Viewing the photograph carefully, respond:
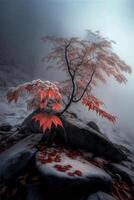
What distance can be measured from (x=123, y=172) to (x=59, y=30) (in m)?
13.5

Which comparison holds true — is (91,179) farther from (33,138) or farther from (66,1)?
(66,1)

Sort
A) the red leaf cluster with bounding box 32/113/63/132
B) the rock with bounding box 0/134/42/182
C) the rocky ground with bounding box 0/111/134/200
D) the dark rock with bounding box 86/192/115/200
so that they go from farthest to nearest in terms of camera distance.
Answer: the rock with bounding box 0/134/42/182, the red leaf cluster with bounding box 32/113/63/132, the rocky ground with bounding box 0/111/134/200, the dark rock with bounding box 86/192/115/200

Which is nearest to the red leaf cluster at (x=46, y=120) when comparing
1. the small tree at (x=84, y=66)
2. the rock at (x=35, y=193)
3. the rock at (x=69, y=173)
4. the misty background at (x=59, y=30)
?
the small tree at (x=84, y=66)

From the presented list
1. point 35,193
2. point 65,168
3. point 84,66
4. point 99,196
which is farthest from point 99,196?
point 84,66

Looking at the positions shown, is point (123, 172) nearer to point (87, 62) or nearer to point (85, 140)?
point (85, 140)

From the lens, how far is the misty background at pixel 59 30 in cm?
1384

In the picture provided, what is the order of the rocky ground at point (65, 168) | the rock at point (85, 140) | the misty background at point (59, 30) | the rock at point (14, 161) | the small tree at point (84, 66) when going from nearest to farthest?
the rocky ground at point (65, 168)
the rock at point (14, 161)
the small tree at point (84, 66)
the rock at point (85, 140)
the misty background at point (59, 30)

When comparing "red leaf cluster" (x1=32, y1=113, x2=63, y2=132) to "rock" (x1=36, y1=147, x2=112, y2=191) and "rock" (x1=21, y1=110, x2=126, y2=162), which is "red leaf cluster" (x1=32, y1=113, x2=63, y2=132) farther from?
"rock" (x1=21, y1=110, x2=126, y2=162)

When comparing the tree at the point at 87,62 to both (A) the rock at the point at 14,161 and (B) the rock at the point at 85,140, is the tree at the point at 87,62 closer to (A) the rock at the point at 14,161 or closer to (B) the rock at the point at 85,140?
(B) the rock at the point at 85,140

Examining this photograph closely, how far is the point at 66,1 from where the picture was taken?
16.3 m

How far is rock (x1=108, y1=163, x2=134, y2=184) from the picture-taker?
167 inches

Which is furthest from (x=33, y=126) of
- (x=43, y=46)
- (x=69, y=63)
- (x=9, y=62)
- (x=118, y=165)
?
(x=43, y=46)

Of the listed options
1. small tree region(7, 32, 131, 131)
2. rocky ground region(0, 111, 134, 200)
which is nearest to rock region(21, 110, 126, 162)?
rocky ground region(0, 111, 134, 200)

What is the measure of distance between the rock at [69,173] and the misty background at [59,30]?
8.87 meters
